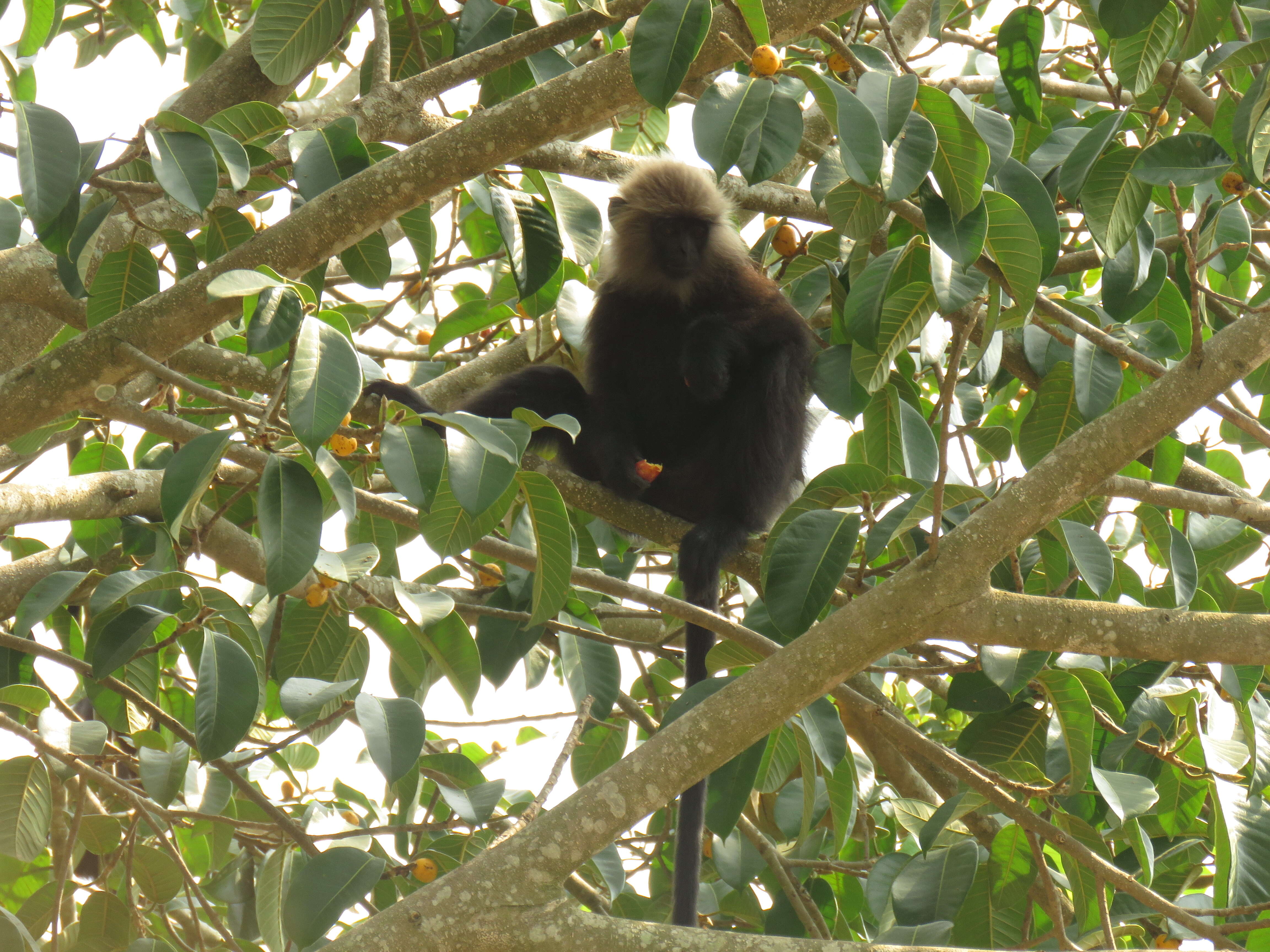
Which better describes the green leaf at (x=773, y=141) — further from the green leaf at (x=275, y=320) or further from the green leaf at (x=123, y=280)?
the green leaf at (x=123, y=280)

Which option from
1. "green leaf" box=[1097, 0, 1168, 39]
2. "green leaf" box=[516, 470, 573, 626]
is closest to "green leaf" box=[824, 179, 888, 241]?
"green leaf" box=[1097, 0, 1168, 39]

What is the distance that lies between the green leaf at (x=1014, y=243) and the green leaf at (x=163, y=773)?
1.70 m

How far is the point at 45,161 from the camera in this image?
5.69 feet

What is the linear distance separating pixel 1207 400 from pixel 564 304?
5.81 ft

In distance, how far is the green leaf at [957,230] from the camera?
6.04 feet

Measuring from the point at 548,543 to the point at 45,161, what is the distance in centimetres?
100

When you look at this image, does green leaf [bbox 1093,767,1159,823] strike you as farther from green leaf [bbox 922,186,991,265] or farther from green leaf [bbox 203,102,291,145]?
green leaf [bbox 203,102,291,145]

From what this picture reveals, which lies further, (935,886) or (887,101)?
(935,886)

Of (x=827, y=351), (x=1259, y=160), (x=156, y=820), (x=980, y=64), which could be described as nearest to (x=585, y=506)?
(x=827, y=351)

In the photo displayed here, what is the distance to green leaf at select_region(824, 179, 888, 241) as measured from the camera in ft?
6.98

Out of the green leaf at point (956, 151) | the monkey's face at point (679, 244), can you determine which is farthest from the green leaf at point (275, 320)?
the monkey's face at point (679, 244)

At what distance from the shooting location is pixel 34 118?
1.75 meters

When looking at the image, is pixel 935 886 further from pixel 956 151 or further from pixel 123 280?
pixel 123 280

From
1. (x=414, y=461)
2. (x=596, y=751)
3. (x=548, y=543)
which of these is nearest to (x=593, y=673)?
(x=596, y=751)
